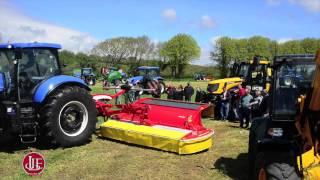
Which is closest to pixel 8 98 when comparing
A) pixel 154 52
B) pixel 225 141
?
pixel 225 141

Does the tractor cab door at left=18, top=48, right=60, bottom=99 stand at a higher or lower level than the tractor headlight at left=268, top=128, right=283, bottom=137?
higher

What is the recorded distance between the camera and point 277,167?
4848 millimetres

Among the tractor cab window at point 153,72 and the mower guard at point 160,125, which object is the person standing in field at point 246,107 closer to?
the mower guard at point 160,125

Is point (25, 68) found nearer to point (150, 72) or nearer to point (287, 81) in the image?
point (287, 81)

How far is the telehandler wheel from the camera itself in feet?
15.6

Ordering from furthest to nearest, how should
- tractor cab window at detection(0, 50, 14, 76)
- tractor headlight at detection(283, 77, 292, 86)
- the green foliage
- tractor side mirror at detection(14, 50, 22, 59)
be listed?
the green foliage < tractor cab window at detection(0, 50, 14, 76) < tractor side mirror at detection(14, 50, 22, 59) < tractor headlight at detection(283, 77, 292, 86)

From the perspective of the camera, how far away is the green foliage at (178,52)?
2852 inches

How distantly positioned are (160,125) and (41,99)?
2.61 metres

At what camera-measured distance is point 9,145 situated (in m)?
9.57

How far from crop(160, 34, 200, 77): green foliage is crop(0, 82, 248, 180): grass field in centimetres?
6195

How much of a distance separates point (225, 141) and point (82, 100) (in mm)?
3535

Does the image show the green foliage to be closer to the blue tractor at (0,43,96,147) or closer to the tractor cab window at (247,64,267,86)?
the blue tractor at (0,43,96,147)

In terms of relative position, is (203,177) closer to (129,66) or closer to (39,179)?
(39,179)

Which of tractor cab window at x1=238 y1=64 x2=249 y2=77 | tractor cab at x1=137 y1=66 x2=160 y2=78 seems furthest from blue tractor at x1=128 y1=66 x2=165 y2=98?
tractor cab window at x1=238 y1=64 x2=249 y2=77
